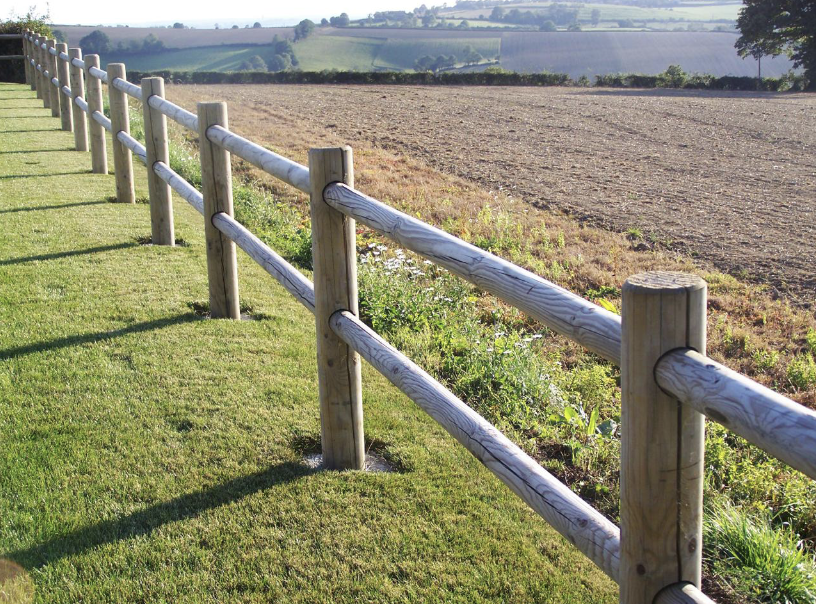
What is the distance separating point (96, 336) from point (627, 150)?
14.4 metres

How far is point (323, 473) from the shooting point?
341cm

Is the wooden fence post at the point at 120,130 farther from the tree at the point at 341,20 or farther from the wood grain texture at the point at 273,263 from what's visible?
the tree at the point at 341,20

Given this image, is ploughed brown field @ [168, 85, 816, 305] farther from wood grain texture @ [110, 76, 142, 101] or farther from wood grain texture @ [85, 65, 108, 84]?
wood grain texture @ [110, 76, 142, 101]

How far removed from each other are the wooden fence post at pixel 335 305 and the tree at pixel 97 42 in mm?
71357

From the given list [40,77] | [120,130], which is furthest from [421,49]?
[120,130]

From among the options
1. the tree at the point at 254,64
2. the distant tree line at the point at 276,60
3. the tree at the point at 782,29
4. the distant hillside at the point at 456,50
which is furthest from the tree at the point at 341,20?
the tree at the point at 782,29

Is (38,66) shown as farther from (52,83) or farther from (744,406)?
(744,406)

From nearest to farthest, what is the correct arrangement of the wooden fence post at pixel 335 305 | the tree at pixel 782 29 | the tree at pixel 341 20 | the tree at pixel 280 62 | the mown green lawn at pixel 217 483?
the mown green lawn at pixel 217 483, the wooden fence post at pixel 335 305, the tree at pixel 782 29, the tree at pixel 280 62, the tree at pixel 341 20

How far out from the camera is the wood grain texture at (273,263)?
3.70 meters

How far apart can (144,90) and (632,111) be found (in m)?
21.6

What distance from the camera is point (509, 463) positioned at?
226cm

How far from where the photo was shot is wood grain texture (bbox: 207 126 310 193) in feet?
11.5

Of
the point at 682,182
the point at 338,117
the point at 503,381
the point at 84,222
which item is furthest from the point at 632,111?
the point at 503,381

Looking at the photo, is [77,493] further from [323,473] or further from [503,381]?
[503,381]
